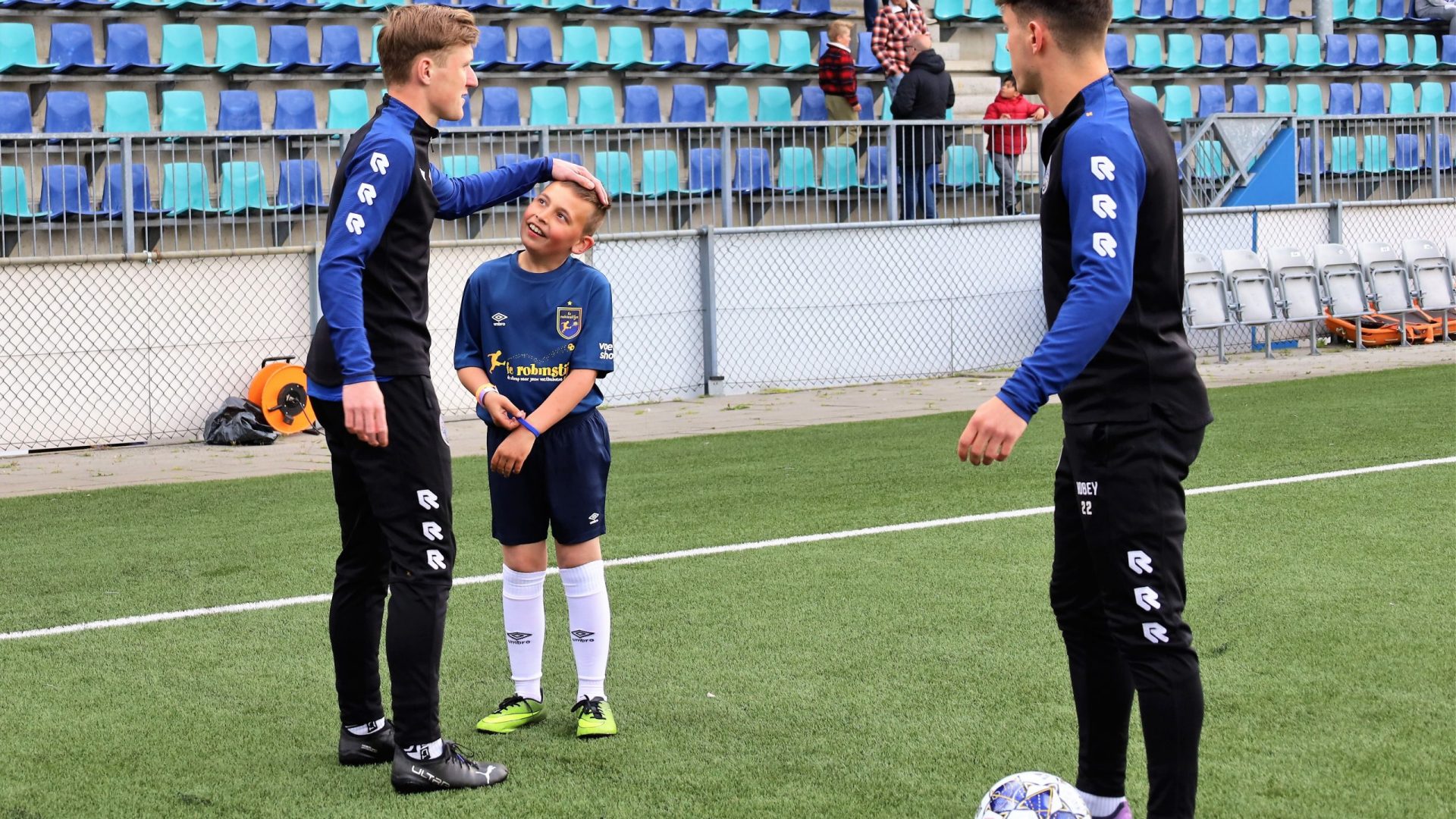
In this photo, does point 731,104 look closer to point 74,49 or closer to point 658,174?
point 658,174

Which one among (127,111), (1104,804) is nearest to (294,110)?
(127,111)

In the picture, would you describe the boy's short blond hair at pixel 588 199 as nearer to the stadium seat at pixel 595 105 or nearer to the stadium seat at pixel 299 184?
the stadium seat at pixel 299 184

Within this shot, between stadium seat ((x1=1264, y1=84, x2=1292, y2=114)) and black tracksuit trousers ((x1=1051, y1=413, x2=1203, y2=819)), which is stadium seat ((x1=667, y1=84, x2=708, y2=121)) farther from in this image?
black tracksuit trousers ((x1=1051, y1=413, x2=1203, y2=819))

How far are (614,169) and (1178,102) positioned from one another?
30.7 feet

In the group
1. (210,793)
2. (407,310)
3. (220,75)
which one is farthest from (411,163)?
(220,75)

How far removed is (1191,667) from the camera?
131 inches

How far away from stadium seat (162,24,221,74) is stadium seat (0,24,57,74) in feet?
3.73

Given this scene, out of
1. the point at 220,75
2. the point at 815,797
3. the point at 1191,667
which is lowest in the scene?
the point at 815,797

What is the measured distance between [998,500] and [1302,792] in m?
4.56

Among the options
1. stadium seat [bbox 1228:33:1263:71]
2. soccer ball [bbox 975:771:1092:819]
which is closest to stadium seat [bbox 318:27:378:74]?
stadium seat [bbox 1228:33:1263:71]

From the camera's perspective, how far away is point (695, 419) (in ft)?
43.4

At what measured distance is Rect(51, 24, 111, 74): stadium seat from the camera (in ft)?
46.1

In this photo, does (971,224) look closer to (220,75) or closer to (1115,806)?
(220,75)

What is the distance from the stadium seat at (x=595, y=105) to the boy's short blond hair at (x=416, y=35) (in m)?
12.4
